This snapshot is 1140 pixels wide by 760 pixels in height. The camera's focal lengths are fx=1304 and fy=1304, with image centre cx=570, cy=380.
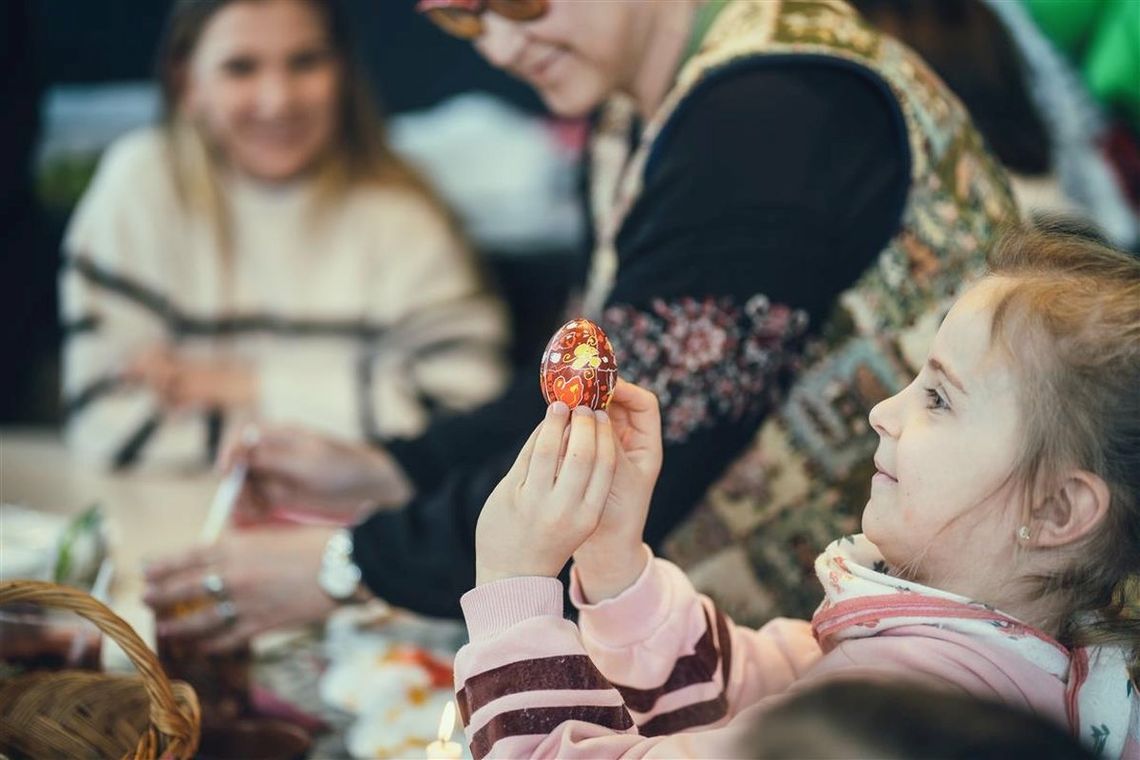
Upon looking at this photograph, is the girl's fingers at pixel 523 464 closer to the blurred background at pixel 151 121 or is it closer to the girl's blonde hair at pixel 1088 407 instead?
the girl's blonde hair at pixel 1088 407

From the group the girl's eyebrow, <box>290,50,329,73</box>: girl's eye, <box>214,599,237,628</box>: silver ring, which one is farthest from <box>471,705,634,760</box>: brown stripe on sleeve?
<box>290,50,329,73</box>: girl's eye

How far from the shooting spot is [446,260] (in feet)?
8.13

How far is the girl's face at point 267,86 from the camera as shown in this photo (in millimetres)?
2373

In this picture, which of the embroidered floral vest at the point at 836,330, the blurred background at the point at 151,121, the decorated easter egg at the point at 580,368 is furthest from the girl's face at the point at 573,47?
the blurred background at the point at 151,121

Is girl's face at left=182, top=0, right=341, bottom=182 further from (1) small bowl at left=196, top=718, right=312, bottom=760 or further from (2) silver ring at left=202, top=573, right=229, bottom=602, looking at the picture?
(1) small bowl at left=196, top=718, right=312, bottom=760

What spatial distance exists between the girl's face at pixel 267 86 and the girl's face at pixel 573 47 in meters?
1.09

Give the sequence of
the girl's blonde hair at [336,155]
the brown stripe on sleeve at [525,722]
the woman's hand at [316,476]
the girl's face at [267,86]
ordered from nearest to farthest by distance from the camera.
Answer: the brown stripe on sleeve at [525,722], the woman's hand at [316,476], the girl's face at [267,86], the girl's blonde hair at [336,155]

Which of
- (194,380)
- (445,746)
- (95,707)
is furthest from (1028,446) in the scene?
(194,380)

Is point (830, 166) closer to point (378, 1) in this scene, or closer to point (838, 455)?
point (838, 455)

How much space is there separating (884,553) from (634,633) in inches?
7.9

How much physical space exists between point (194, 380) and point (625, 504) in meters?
1.71

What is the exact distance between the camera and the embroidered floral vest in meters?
1.25

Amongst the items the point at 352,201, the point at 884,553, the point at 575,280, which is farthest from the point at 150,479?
the point at 884,553

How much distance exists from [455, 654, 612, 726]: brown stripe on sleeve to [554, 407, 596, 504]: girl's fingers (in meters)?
0.11
